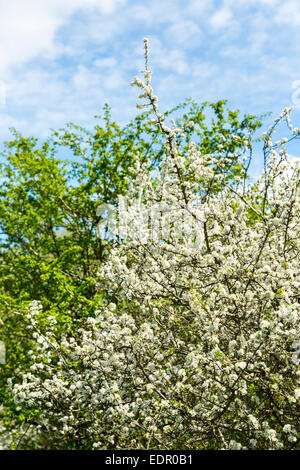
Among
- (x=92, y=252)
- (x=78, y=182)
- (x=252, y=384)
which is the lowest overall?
(x=252, y=384)

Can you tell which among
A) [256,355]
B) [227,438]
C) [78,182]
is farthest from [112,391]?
[78,182]

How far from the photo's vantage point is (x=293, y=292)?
5102 millimetres

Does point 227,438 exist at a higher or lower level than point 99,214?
lower

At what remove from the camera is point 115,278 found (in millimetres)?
7461

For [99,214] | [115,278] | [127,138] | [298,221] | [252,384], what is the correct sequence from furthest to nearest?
[127,138] < [99,214] < [115,278] < [298,221] < [252,384]

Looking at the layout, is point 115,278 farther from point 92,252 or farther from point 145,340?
point 92,252

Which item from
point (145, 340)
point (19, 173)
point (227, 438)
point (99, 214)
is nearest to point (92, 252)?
point (99, 214)

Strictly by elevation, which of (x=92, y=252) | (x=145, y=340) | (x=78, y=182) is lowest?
(x=145, y=340)

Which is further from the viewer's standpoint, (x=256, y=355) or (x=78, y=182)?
(x=78, y=182)

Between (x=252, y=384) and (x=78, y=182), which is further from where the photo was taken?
(x=78, y=182)

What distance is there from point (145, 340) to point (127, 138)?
10.4m

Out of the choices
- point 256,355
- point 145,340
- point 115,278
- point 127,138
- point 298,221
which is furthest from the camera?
point 127,138
